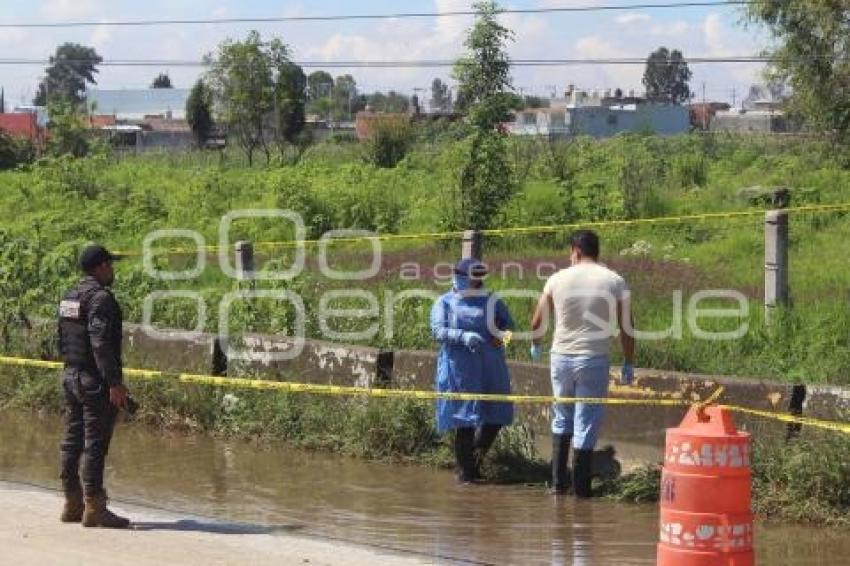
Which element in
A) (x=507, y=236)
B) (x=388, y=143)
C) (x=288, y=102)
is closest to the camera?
(x=507, y=236)

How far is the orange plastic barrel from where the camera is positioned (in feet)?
18.6

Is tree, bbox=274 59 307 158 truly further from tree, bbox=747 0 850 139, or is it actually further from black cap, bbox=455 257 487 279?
black cap, bbox=455 257 487 279

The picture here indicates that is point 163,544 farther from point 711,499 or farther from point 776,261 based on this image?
point 776,261

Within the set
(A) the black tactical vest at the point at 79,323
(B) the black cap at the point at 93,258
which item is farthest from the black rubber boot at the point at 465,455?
(B) the black cap at the point at 93,258

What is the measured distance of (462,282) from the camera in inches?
373

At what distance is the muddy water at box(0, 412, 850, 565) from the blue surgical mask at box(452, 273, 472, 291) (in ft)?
4.68

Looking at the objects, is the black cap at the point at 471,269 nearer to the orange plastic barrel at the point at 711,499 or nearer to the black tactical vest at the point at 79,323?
the black tactical vest at the point at 79,323

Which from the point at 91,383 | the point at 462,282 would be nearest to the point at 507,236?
the point at 462,282

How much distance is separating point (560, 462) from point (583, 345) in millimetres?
830

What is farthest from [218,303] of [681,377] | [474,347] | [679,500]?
[679,500]

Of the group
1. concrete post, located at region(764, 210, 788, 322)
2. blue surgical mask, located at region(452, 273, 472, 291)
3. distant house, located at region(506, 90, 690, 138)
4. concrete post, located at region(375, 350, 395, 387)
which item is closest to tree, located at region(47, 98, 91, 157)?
concrete post, located at region(375, 350, 395, 387)

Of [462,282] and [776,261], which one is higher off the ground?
[776,261]

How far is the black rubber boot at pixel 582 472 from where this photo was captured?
883cm

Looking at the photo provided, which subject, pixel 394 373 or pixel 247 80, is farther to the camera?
pixel 247 80
